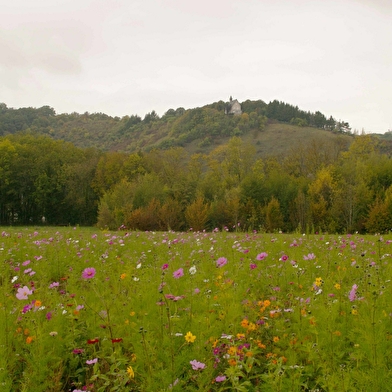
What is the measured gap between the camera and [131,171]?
172 feet

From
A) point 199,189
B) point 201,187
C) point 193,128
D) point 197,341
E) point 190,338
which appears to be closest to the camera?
point 190,338

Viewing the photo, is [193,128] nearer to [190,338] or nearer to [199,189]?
[199,189]

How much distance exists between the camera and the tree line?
105ft

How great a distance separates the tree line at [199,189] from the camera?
3216 centimetres

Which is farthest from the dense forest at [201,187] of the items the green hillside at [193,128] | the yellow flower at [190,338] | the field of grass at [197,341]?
the green hillside at [193,128]

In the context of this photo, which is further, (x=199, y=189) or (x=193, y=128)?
(x=193, y=128)

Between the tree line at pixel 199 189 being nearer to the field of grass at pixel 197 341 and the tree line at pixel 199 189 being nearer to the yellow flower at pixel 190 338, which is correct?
the field of grass at pixel 197 341

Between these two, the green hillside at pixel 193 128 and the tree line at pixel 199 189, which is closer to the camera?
the tree line at pixel 199 189

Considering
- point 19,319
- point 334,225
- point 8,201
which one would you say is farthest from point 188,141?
point 19,319

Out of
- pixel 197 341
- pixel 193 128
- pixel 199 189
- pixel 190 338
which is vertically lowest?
pixel 197 341

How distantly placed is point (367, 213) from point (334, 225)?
3.94m

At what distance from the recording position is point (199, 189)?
3909 cm

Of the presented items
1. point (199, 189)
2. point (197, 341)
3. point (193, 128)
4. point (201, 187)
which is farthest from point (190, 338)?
point (193, 128)

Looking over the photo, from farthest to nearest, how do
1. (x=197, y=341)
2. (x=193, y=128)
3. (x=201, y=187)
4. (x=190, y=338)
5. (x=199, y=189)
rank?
(x=193, y=128) < (x=201, y=187) < (x=199, y=189) < (x=197, y=341) < (x=190, y=338)
